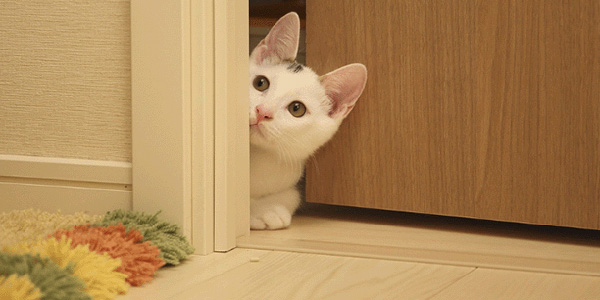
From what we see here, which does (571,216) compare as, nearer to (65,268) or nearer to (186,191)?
(186,191)

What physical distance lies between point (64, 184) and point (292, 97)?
1.69 feet

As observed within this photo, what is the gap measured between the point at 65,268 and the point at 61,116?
20.9 inches

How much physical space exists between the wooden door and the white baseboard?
55 centimetres

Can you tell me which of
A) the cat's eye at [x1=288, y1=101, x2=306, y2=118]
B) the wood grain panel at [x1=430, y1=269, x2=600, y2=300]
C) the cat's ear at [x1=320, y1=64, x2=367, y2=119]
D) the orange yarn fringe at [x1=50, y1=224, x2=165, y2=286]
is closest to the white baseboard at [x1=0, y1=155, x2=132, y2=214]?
the orange yarn fringe at [x1=50, y1=224, x2=165, y2=286]

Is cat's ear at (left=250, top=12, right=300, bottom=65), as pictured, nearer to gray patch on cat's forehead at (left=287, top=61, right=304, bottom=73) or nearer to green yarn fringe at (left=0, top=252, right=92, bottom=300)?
gray patch on cat's forehead at (left=287, top=61, right=304, bottom=73)

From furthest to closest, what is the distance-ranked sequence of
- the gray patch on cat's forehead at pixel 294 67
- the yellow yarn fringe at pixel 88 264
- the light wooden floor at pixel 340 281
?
the gray patch on cat's forehead at pixel 294 67 < the light wooden floor at pixel 340 281 < the yellow yarn fringe at pixel 88 264

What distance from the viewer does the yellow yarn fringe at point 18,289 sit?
79cm

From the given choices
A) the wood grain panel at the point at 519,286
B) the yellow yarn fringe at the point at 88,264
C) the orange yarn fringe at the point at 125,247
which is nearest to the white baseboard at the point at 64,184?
the orange yarn fringe at the point at 125,247

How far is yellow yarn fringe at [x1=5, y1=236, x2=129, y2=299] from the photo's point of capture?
946 millimetres

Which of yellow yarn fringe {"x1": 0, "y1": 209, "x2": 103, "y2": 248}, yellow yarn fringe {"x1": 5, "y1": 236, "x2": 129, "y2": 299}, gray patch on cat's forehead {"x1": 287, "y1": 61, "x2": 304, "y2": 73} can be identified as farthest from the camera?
gray patch on cat's forehead {"x1": 287, "y1": 61, "x2": 304, "y2": 73}

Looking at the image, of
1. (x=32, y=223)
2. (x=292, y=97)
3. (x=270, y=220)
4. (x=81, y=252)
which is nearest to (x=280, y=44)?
(x=292, y=97)

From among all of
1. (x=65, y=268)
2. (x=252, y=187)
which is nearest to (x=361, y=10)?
(x=252, y=187)

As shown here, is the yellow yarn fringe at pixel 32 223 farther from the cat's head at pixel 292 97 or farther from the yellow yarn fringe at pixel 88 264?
the cat's head at pixel 292 97

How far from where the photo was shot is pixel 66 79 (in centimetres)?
135
